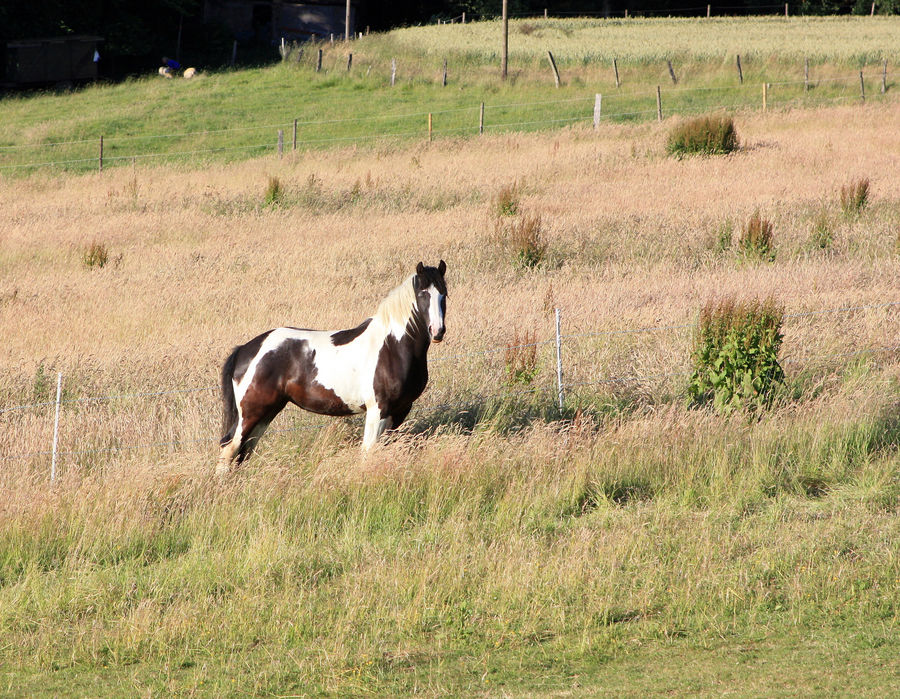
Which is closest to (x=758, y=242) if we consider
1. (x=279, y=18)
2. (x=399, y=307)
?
(x=399, y=307)

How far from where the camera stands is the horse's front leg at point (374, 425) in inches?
291

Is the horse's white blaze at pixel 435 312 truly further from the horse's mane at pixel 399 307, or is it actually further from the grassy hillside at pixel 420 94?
the grassy hillside at pixel 420 94

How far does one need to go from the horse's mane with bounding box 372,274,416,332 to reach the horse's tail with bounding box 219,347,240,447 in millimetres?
1268

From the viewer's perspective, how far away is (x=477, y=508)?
7129 millimetres

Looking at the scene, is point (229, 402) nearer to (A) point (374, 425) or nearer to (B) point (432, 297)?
(A) point (374, 425)

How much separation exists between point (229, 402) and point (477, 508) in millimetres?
2170

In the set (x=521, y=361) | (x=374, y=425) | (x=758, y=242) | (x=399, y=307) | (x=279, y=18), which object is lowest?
(x=374, y=425)

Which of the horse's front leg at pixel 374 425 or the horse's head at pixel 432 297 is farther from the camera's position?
the horse's front leg at pixel 374 425

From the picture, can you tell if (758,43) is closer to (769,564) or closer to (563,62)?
(563,62)

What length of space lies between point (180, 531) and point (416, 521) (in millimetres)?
1692

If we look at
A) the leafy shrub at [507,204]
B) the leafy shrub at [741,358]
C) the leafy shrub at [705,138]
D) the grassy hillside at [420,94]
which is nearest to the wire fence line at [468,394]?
the leafy shrub at [741,358]

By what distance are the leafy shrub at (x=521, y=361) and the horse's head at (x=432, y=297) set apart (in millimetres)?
2580

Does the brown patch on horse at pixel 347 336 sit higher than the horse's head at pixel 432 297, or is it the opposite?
the horse's head at pixel 432 297

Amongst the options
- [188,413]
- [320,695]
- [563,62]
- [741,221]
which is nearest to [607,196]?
[741,221]
